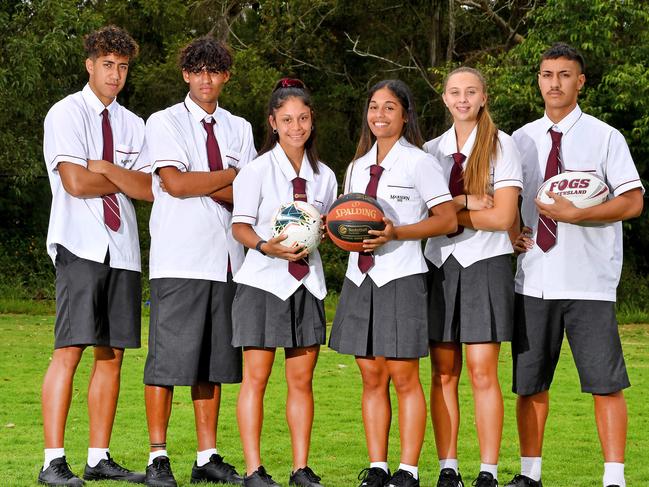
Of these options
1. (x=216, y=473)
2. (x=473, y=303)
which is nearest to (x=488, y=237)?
(x=473, y=303)

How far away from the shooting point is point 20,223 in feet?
92.5

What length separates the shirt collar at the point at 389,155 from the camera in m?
6.09

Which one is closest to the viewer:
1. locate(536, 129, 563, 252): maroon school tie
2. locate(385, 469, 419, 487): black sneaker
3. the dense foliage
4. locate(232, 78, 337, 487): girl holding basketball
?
locate(385, 469, 419, 487): black sneaker

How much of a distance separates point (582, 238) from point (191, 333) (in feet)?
7.18

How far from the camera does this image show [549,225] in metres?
6.19

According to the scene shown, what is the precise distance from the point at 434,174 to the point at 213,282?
1.37 meters

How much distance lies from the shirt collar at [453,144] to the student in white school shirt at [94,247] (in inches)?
66.3

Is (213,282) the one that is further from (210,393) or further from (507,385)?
(507,385)

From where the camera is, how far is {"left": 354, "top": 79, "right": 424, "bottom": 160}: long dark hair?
20.1ft

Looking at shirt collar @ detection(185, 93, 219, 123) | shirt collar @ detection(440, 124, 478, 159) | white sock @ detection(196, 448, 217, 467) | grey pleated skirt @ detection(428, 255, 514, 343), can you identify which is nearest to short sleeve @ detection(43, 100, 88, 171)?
shirt collar @ detection(185, 93, 219, 123)

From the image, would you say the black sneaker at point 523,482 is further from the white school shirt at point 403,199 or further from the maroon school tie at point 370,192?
the maroon school tie at point 370,192

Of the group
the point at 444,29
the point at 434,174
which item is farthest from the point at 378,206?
the point at 444,29

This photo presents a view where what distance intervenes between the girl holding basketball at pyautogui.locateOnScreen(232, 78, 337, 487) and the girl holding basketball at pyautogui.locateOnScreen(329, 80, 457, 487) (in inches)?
8.3

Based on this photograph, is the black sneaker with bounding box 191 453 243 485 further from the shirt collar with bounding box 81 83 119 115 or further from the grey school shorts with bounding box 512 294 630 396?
the shirt collar with bounding box 81 83 119 115
